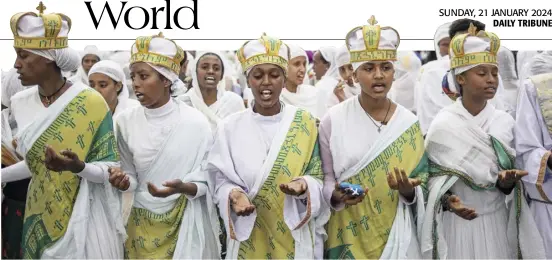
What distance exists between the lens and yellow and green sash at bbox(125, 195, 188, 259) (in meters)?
5.98

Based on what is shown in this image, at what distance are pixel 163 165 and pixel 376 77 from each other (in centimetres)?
147

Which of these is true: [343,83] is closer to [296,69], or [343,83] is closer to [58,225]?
[296,69]

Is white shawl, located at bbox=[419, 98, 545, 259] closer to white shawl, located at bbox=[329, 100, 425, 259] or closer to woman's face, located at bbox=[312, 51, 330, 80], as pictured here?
white shawl, located at bbox=[329, 100, 425, 259]

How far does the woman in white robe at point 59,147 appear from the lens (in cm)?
589

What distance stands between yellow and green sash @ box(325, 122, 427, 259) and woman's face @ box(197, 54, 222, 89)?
286 centimetres

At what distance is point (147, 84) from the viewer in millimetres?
6043

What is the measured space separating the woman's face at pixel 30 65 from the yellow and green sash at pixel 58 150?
0.27m

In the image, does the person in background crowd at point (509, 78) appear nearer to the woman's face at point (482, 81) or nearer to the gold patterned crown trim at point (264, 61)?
the woman's face at point (482, 81)

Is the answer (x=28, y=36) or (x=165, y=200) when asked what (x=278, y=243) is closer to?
(x=165, y=200)

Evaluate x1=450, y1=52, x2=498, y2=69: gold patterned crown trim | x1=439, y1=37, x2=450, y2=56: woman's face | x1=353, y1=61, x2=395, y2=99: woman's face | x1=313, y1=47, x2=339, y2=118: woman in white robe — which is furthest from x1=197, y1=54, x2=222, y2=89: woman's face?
x1=450, y1=52, x2=498, y2=69: gold patterned crown trim

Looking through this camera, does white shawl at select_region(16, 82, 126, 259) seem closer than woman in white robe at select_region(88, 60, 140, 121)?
Yes

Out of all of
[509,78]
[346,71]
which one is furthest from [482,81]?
[346,71]

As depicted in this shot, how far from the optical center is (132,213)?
20.0ft

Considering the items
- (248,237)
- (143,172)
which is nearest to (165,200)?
(143,172)
